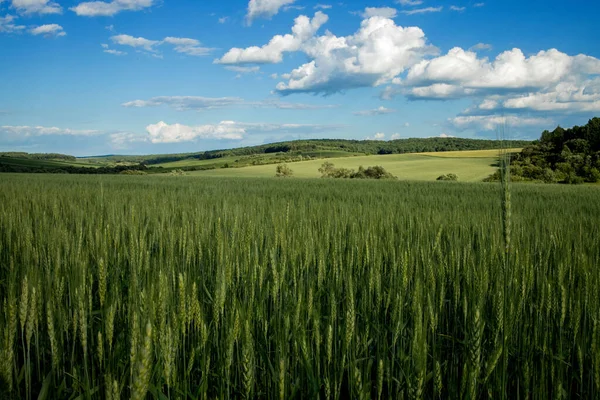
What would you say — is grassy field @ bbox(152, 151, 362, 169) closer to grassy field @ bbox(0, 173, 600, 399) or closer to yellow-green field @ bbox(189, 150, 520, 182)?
yellow-green field @ bbox(189, 150, 520, 182)

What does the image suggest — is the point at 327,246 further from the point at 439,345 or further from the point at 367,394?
the point at 367,394

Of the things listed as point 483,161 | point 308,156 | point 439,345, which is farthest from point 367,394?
point 308,156

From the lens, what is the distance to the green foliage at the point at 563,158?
2727 centimetres

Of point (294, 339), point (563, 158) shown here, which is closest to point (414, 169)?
point (563, 158)

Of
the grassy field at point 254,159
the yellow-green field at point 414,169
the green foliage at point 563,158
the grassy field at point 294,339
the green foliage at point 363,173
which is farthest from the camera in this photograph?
the grassy field at point 254,159

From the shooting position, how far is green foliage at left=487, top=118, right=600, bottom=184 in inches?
1073

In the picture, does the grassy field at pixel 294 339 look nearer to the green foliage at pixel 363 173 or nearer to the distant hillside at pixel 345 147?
the green foliage at pixel 363 173

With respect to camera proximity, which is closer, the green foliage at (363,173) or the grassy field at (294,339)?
the grassy field at (294,339)

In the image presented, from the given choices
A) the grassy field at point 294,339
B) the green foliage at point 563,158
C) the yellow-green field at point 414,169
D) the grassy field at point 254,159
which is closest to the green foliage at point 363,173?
the yellow-green field at point 414,169

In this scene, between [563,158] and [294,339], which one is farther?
[563,158]

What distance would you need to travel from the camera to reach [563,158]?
29906 millimetres

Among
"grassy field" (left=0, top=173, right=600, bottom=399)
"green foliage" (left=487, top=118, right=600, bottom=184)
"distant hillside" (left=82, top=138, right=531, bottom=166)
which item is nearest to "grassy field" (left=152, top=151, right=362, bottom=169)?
"distant hillside" (left=82, top=138, right=531, bottom=166)

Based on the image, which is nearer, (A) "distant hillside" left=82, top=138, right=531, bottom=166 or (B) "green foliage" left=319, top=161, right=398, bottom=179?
(B) "green foliage" left=319, top=161, right=398, bottom=179

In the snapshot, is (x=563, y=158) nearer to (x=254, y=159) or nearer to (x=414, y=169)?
(x=414, y=169)
